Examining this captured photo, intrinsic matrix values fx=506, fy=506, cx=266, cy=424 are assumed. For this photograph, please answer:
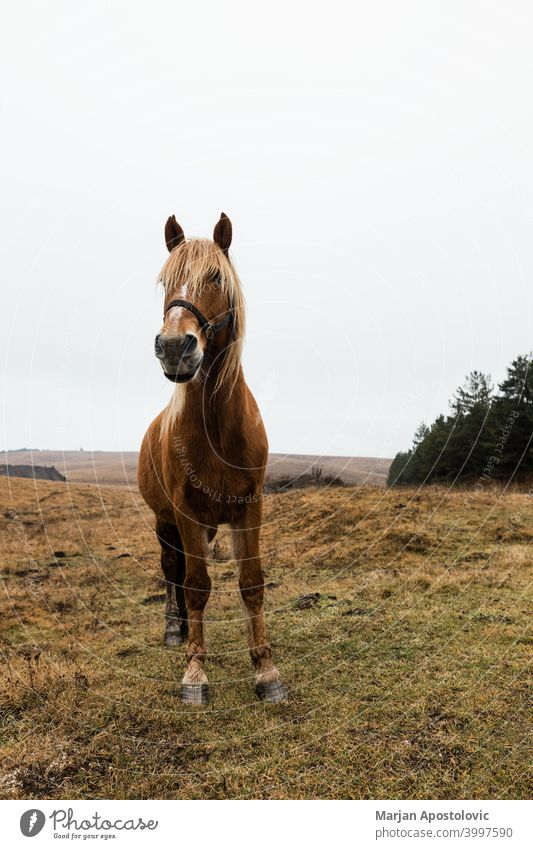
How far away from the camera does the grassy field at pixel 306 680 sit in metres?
3.84

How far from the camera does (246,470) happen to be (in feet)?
17.5

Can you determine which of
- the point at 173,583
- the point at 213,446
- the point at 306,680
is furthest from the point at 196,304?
the point at 173,583

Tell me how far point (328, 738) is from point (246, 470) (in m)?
2.53

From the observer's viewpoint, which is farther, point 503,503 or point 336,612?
point 503,503

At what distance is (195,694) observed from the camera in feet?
17.3

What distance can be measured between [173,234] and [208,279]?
2.96ft

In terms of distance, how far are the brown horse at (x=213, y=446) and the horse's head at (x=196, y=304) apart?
0.01m

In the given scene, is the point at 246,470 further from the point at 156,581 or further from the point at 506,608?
the point at 156,581

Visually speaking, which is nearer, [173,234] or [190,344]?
[190,344]

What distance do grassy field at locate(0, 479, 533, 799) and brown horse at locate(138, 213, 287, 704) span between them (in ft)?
2.45

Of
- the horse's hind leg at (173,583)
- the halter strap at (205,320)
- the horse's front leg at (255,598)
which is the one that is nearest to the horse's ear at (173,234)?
the halter strap at (205,320)
